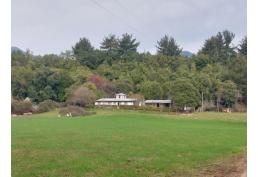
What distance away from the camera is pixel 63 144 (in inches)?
230

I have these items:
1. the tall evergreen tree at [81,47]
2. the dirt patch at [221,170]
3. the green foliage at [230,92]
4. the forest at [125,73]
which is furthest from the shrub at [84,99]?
the dirt patch at [221,170]

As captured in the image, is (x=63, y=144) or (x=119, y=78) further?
(x=119, y=78)

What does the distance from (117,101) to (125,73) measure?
12.7 feet

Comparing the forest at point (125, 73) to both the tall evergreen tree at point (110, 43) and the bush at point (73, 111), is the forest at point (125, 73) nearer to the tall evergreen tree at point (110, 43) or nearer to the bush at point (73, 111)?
the tall evergreen tree at point (110, 43)

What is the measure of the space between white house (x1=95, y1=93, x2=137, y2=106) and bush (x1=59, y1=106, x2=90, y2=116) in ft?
2.51

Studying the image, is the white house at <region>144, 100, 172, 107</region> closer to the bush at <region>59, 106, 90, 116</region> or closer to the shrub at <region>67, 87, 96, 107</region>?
the shrub at <region>67, 87, 96, 107</region>

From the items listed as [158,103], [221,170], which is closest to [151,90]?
[158,103]

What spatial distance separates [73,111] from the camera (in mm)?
14438

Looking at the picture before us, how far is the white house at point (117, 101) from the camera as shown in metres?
13.6

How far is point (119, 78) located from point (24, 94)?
4.21 metres

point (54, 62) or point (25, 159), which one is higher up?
point (54, 62)

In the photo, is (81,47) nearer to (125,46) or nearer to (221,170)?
(125,46)
